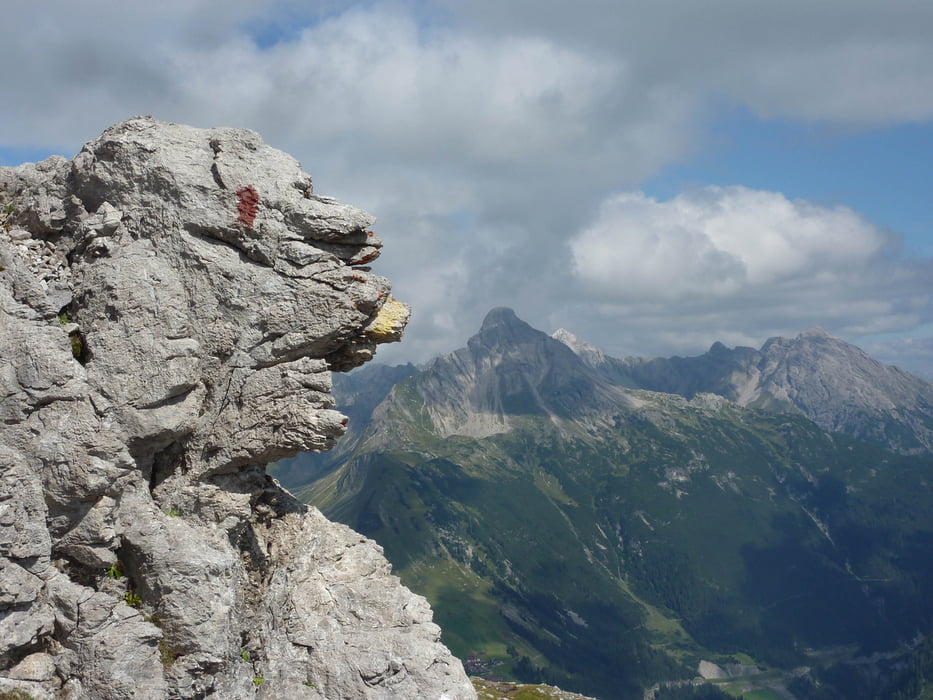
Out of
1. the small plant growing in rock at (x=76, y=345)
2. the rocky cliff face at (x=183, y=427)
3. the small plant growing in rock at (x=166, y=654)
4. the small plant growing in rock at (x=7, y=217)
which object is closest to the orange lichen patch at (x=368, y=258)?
the rocky cliff face at (x=183, y=427)

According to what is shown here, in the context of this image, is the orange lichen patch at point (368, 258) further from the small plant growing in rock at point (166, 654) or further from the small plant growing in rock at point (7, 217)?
the small plant growing in rock at point (166, 654)

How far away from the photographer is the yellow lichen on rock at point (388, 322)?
30.9 m

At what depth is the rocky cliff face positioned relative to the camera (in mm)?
22594

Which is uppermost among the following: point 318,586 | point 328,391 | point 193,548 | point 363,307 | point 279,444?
point 363,307

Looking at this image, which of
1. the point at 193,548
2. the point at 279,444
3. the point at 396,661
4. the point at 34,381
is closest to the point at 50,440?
the point at 34,381

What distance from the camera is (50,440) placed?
23203 millimetres

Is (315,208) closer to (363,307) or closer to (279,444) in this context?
(363,307)

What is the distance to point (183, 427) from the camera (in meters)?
26.2

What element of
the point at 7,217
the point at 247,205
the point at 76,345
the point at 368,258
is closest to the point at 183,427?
the point at 76,345

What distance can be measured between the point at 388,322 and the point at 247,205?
7376 mm

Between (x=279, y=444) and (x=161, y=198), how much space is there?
34.0 ft

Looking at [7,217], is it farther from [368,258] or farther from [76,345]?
[368,258]

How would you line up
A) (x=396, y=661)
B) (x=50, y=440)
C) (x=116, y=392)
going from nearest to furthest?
(x=50, y=440) → (x=116, y=392) → (x=396, y=661)

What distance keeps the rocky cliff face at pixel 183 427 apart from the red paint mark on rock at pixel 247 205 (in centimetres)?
8
